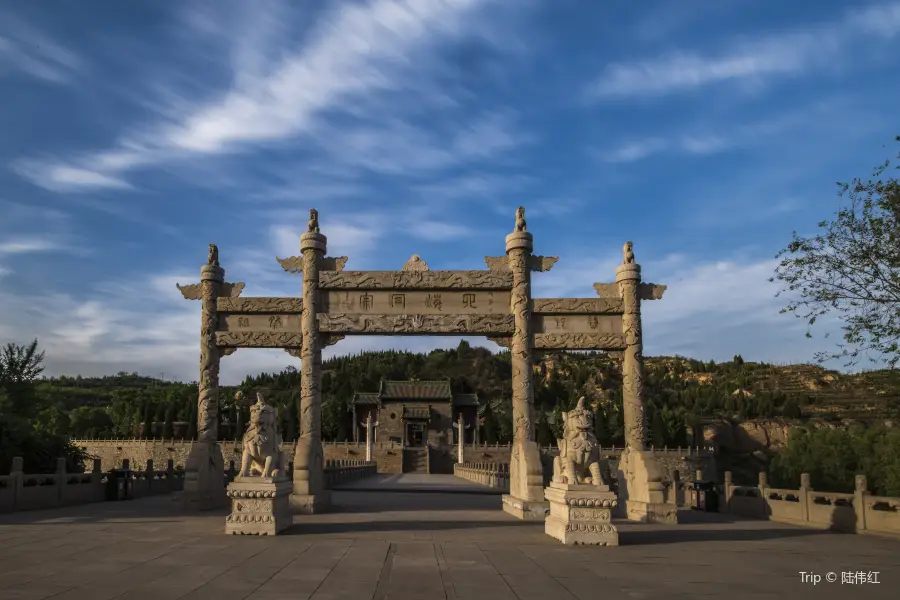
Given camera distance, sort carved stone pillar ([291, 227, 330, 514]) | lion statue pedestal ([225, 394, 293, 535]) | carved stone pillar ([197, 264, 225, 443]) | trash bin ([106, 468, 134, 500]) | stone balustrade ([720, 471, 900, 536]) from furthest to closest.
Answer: trash bin ([106, 468, 134, 500]) < carved stone pillar ([197, 264, 225, 443]) < carved stone pillar ([291, 227, 330, 514]) < stone balustrade ([720, 471, 900, 536]) < lion statue pedestal ([225, 394, 293, 535])

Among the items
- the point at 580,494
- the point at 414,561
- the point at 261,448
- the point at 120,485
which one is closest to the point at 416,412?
the point at 120,485

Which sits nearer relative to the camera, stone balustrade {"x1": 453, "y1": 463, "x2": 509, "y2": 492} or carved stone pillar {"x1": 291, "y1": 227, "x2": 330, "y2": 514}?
carved stone pillar {"x1": 291, "y1": 227, "x2": 330, "y2": 514}

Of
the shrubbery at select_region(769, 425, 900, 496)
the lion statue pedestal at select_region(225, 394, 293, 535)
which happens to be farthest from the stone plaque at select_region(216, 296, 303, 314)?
the shrubbery at select_region(769, 425, 900, 496)

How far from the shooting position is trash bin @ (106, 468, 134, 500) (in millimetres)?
18484

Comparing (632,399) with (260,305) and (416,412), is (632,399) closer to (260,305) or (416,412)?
(260,305)

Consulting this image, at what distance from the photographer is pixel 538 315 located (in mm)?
15031

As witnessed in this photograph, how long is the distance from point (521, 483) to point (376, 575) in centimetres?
728

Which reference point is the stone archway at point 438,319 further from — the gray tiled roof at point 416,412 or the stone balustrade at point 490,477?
the gray tiled roof at point 416,412

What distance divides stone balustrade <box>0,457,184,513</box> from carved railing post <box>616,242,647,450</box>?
1408 centimetres

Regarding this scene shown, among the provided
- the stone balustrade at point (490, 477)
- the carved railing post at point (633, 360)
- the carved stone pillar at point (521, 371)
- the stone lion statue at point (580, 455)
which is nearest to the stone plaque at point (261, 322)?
the carved stone pillar at point (521, 371)

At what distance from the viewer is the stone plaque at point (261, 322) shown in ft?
49.8

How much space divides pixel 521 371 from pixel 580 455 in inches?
164

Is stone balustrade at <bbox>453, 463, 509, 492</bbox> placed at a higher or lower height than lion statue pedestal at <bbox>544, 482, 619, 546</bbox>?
lower

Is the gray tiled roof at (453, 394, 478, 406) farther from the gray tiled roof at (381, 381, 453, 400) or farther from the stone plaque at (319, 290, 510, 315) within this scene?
the stone plaque at (319, 290, 510, 315)
